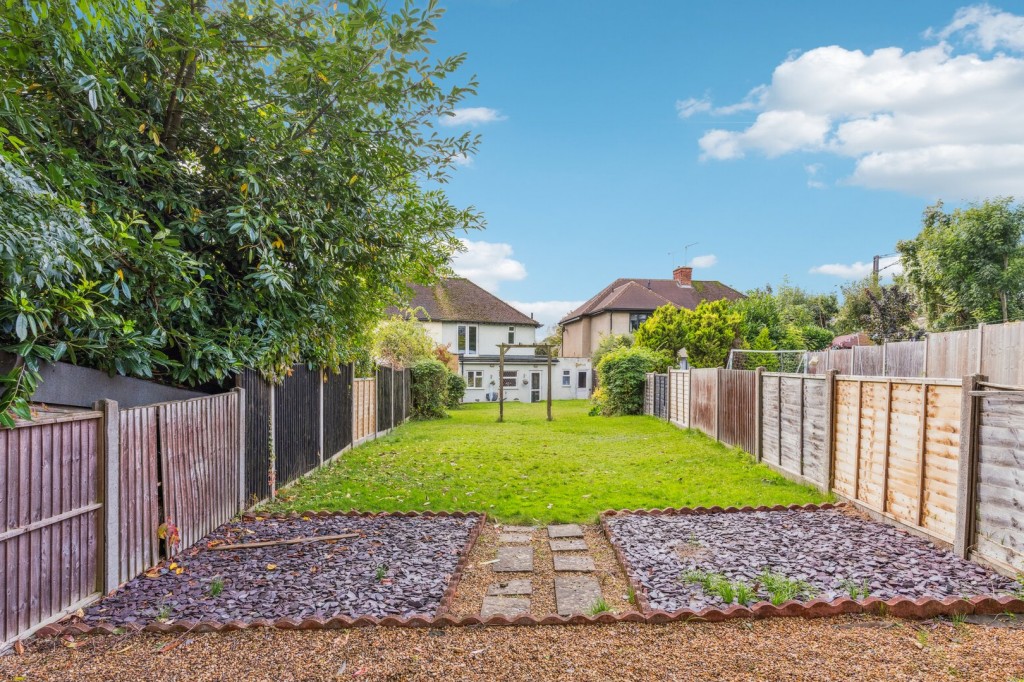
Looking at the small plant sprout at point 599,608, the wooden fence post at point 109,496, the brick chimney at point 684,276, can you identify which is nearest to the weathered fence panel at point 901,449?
the small plant sprout at point 599,608

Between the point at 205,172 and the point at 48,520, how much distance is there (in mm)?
3983

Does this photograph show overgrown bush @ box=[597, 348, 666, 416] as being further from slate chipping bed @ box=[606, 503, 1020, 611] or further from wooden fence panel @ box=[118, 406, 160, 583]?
wooden fence panel @ box=[118, 406, 160, 583]

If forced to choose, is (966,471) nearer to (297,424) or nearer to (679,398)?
(297,424)

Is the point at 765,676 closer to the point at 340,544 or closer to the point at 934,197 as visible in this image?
the point at 340,544

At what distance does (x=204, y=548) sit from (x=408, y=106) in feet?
17.9

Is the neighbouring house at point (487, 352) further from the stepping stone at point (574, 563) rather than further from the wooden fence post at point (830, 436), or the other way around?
the stepping stone at point (574, 563)

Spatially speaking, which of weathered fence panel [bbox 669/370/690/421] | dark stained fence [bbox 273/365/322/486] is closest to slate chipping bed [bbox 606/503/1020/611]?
dark stained fence [bbox 273/365/322/486]

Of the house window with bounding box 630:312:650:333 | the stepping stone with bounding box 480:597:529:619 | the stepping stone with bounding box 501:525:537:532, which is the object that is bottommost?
the stepping stone with bounding box 501:525:537:532

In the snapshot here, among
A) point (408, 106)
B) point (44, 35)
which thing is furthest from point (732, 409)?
point (44, 35)

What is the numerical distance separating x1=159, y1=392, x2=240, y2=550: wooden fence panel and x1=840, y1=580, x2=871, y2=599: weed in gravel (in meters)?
5.42

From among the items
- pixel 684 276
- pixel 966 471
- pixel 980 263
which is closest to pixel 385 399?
pixel 966 471

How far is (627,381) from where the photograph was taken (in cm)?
2008

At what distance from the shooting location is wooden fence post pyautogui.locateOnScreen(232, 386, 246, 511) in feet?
20.5

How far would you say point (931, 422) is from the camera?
4988 mm
